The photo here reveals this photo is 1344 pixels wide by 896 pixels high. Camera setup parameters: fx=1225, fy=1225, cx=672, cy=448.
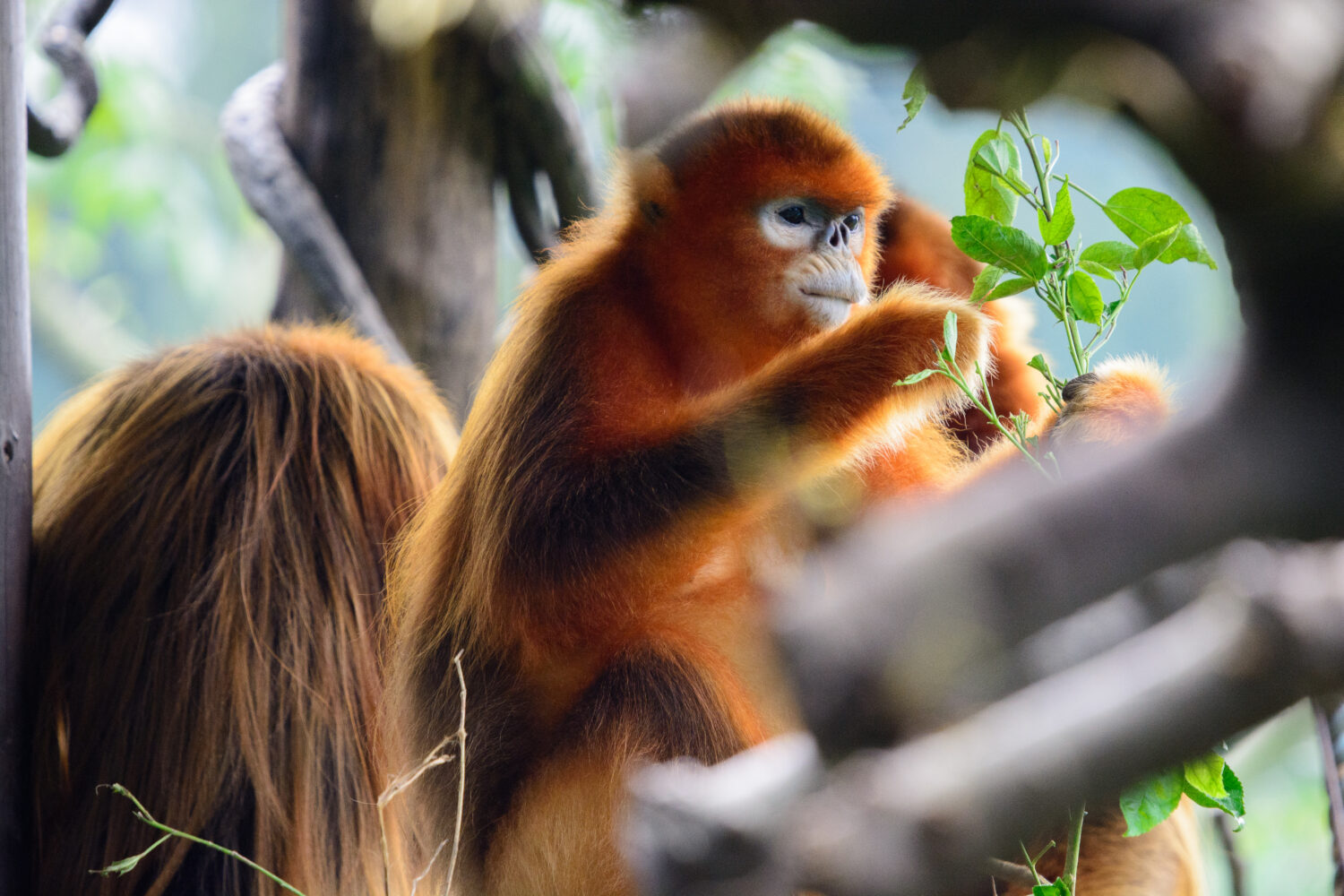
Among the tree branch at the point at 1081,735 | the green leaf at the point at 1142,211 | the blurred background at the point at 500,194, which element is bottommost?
the blurred background at the point at 500,194

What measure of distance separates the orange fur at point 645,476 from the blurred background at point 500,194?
6.5 inches

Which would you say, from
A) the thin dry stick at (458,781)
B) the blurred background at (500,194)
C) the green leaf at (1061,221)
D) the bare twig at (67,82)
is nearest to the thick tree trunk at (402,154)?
the blurred background at (500,194)

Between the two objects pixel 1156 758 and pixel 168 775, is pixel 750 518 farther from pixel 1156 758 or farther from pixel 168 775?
pixel 1156 758

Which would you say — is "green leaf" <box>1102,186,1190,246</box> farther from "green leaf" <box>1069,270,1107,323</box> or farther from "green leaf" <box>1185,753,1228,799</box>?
"green leaf" <box>1185,753,1228,799</box>

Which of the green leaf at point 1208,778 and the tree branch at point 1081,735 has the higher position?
the tree branch at point 1081,735

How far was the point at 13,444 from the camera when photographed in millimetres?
1778

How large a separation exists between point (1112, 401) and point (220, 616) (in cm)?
128

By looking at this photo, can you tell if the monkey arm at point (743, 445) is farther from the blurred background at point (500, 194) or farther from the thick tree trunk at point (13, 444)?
the thick tree trunk at point (13, 444)

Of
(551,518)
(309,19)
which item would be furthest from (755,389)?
(309,19)

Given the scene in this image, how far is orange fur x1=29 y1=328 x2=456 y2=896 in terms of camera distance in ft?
5.67

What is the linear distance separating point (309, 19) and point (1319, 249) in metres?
2.64

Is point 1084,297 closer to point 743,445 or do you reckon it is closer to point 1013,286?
point 1013,286

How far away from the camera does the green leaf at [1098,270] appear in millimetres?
1100

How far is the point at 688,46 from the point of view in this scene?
1.32 ft
